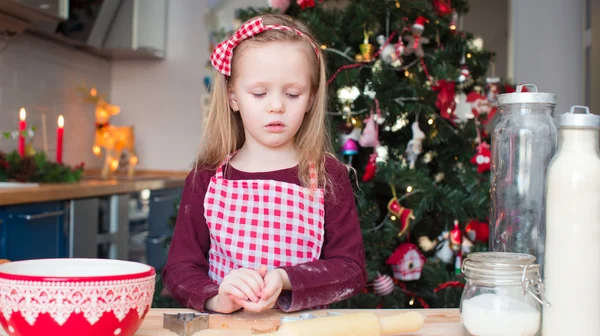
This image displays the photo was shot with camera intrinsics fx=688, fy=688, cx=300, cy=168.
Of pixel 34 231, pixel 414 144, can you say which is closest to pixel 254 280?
pixel 414 144

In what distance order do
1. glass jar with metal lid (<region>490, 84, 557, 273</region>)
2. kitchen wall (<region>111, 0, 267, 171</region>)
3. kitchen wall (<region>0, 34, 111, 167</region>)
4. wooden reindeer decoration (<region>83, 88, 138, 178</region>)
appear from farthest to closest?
kitchen wall (<region>111, 0, 267, 171</region>), wooden reindeer decoration (<region>83, 88, 138, 178</region>), kitchen wall (<region>0, 34, 111, 167</region>), glass jar with metal lid (<region>490, 84, 557, 273</region>)

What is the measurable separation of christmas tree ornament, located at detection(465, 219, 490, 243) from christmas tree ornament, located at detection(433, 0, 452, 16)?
23.4 inches

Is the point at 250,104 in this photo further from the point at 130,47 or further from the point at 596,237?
the point at 130,47

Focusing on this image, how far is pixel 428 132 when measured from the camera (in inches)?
75.3

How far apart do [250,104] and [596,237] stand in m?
0.55

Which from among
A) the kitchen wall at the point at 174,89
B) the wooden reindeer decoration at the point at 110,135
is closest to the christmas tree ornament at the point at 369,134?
the wooden reindeer decoration at the point at 110,135

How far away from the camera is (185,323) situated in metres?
0.67

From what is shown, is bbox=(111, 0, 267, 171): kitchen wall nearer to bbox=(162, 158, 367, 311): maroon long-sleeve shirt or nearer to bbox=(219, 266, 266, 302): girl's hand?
bbox=(162, 158, 367, 311): maroon long-sleeve shirt

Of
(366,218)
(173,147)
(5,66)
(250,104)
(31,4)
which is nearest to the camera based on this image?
(250,104)

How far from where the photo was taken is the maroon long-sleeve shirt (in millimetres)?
891

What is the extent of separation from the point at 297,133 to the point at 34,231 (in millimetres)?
1348

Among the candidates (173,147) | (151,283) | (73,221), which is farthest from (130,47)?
(151,283)

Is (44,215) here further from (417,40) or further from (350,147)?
(417,40)

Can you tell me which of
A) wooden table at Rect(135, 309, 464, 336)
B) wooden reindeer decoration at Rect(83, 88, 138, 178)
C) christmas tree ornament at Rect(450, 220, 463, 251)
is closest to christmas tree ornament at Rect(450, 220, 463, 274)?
christmas tree ornament at Rect(450, 220, 463, 251)
